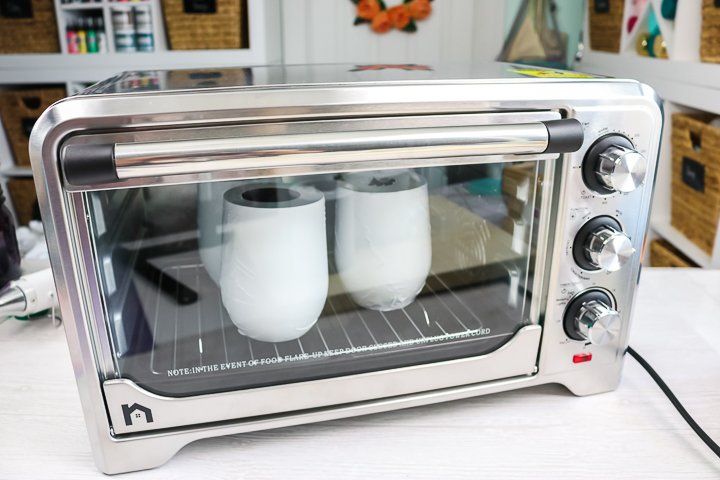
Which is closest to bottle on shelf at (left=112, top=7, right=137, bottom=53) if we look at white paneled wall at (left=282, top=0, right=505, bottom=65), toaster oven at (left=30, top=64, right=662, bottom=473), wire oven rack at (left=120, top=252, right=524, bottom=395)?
white paneled wall at (left=282, top=0, right=505, bottom=65)

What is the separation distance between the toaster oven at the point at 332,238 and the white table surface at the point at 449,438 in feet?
0.09

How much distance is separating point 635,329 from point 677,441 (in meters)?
0.22

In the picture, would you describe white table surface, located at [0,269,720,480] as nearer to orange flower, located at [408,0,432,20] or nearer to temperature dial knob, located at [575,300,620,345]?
temperature dial knob, located at [575,300,620,345]

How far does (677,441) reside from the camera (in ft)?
1.80

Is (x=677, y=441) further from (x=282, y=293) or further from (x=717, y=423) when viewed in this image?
(x=282, y=293)

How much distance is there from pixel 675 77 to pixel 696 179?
0.24 metres

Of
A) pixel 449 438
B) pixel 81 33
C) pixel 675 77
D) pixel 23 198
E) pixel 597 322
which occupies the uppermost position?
pixel 81 33

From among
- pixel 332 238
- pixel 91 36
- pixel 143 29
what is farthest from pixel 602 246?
pixel 91 36

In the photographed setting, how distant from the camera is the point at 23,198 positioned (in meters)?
2.00

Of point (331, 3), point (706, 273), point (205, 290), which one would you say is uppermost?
point (331, 3)

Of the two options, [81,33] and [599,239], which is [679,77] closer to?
[599,239]

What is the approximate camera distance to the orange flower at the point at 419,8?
6.75 feet

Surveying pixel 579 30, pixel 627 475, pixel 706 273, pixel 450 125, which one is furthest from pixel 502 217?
pixel 579 30

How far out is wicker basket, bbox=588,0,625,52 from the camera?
5.43ft
